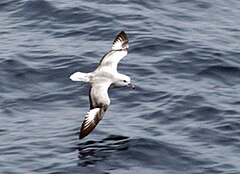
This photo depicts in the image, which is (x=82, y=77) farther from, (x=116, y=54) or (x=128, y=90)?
(x=128, y=90)

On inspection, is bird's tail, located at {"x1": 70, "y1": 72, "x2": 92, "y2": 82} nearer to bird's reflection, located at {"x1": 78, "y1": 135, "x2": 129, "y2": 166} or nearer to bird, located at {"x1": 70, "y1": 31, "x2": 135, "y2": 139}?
bird, located at {"x1": 70, "y1": 31, "x2": 135, "y2": 139}

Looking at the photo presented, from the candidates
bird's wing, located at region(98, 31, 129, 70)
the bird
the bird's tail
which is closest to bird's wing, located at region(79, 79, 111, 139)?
the bird

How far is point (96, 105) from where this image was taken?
59.6 ft

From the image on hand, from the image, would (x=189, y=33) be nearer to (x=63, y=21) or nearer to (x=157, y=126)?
(x=63, y=21)

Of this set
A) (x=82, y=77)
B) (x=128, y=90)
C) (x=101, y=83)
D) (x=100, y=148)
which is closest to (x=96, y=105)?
(x=101, y=83)

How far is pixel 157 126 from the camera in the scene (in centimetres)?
1864

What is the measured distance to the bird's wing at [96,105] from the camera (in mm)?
17812

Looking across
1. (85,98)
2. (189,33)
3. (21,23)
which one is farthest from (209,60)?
(21,23)

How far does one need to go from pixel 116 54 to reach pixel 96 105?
254 centimetres

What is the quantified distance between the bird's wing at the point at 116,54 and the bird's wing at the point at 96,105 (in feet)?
3.71

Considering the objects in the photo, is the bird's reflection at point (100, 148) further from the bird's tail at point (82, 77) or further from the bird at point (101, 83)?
the bird's tail at point (82, 77)

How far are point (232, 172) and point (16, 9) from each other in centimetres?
1079

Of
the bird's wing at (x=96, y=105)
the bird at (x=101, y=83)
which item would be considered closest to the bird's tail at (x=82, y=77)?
the bird at (x=101, y=83)

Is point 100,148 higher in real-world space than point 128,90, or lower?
lower
